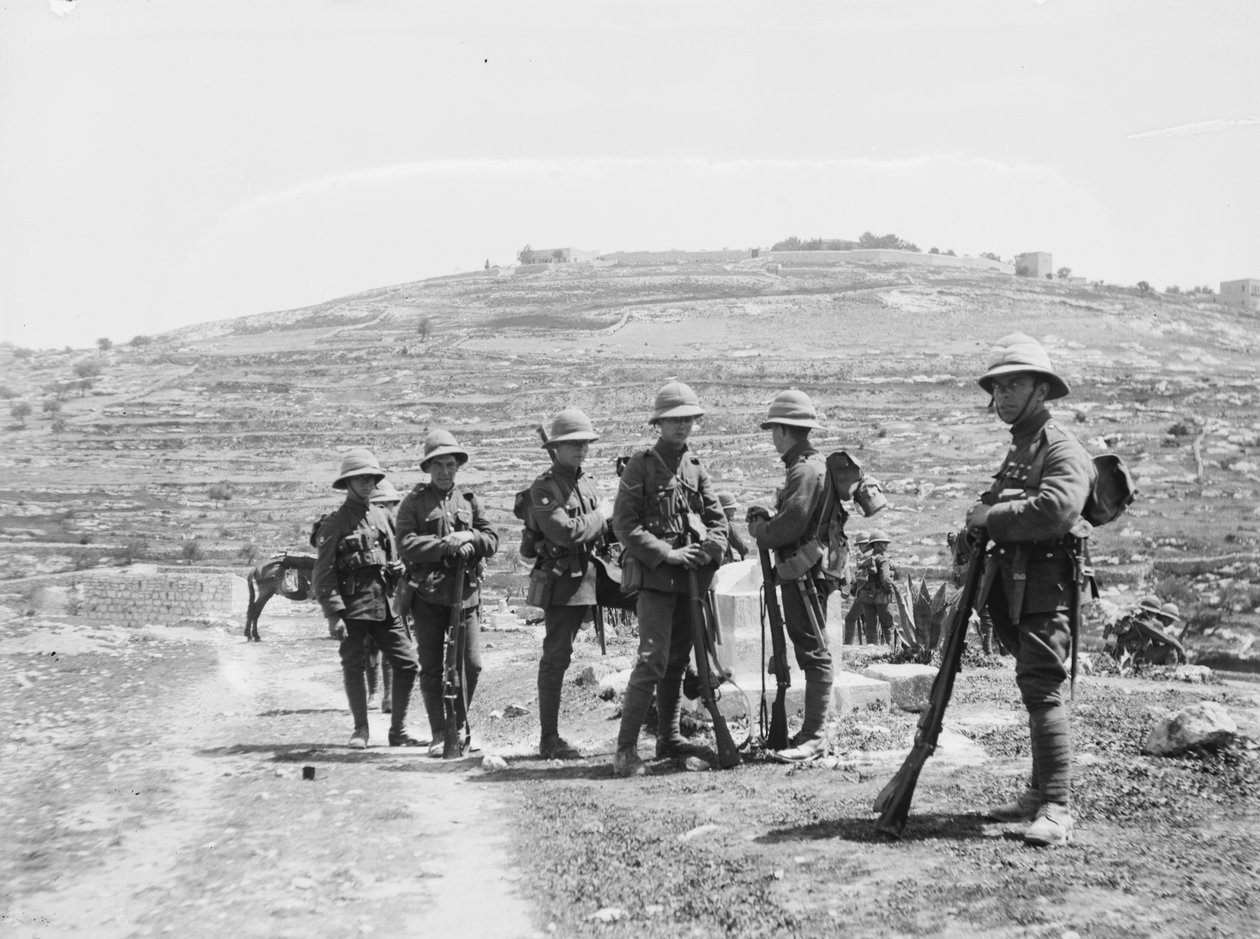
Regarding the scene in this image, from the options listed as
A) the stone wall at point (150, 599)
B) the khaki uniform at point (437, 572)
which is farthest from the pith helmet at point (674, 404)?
the stone wall at point (150, 599)

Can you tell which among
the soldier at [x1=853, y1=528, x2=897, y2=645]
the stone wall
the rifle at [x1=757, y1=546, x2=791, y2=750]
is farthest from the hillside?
the rifle at [x1=757, y1=546, x2=791, y2=750]

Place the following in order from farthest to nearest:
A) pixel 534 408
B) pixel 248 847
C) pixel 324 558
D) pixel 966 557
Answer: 1. pixel 534 408
2. pixel 324 558
3. pixel 248 847
4. pixel 966 557

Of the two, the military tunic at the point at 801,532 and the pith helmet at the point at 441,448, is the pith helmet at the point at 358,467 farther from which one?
the military tunic at the point at 801,532

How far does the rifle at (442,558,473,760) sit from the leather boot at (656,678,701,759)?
4.72 ft

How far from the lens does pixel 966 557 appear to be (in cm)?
562

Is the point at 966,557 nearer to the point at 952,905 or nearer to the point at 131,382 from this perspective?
the point at 952,905

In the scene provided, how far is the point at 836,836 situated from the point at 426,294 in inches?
3710

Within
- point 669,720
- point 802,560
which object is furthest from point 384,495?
point 802,560

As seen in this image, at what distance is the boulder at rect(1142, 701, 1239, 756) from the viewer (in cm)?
654

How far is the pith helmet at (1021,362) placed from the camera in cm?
538

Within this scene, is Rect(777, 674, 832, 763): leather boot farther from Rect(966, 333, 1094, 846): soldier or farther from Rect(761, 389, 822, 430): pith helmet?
Rect(966, 333, 1094, 846): soldier

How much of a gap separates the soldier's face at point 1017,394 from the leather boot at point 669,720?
320 cm

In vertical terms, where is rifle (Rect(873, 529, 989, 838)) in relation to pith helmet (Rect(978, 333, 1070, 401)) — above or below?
below

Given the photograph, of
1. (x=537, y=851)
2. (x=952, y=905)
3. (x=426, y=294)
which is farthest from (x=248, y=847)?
(x=426, y=294)
